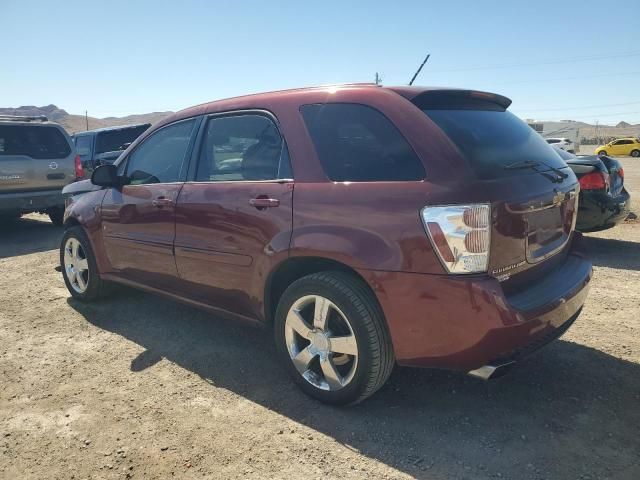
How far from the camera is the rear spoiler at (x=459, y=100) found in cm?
266

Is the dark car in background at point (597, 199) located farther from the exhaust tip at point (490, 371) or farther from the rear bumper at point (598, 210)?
the exhaust tip at point (490, 371)

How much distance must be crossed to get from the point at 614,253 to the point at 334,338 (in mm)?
4885

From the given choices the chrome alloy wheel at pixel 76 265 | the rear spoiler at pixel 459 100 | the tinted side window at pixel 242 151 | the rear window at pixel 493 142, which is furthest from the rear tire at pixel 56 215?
the rear window at pixel 493 142

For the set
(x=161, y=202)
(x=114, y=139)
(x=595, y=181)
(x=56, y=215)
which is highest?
(x=114, y=139)

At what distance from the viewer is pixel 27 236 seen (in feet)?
28.1

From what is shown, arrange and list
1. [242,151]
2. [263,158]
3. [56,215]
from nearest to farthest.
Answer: [263,158], [242,151], [56,215]

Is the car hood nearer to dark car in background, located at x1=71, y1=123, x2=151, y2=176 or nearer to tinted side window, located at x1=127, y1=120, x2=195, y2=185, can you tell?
tinted side window, located at x1=127, y1=120, x2=195, y2=185

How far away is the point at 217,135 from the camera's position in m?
3.49

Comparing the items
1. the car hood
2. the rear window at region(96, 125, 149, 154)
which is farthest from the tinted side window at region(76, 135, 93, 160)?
the car hood

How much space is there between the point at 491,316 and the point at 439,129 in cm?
96

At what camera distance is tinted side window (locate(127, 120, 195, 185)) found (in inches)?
146

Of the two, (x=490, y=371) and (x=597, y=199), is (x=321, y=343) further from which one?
(x=597, y=199)

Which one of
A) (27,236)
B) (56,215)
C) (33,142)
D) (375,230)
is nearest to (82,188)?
(375,230)

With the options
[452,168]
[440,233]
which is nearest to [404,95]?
[452,168]
